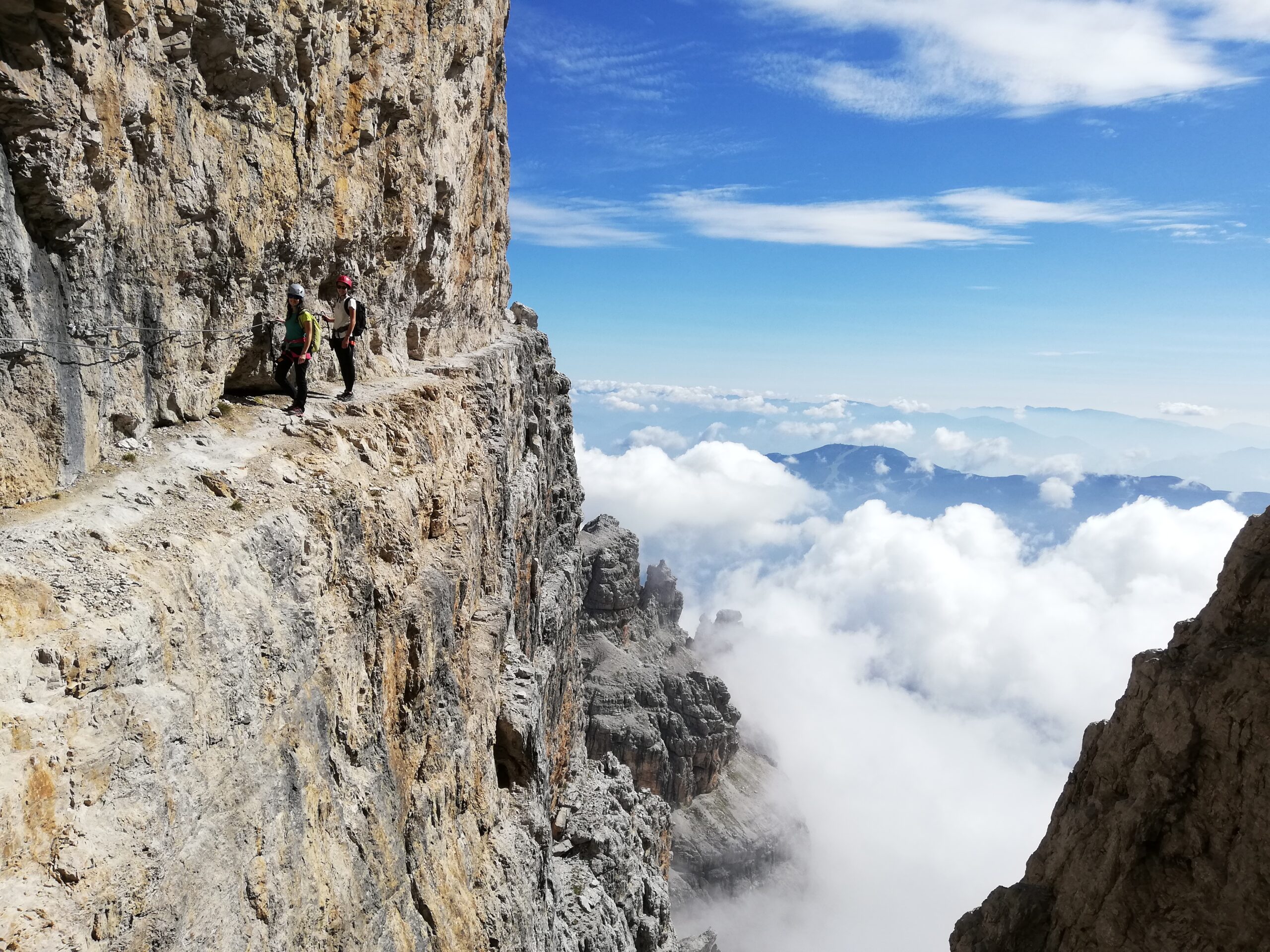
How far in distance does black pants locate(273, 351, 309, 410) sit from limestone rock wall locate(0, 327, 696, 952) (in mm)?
762

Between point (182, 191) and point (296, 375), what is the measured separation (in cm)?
420

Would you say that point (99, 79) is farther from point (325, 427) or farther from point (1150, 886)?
point (1150, 886)

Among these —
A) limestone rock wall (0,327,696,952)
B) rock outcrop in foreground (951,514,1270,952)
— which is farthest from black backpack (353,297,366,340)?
rock outcrop in foreground (951,514,1270,952)

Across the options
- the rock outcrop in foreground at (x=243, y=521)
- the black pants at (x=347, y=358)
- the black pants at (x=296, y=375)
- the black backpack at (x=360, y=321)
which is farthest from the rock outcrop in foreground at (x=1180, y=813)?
the black backpack at (x=360, y=321)

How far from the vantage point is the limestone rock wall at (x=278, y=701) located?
26.3 feet

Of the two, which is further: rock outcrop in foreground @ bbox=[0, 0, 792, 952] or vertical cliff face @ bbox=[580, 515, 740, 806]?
vertical cliff face @ bbox=[580, 515, 740, 806]

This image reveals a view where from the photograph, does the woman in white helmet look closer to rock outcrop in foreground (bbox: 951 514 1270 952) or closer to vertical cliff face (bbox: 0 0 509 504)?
vertical cliff face (bbox: 0 0 509 504)

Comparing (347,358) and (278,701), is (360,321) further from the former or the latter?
(278,701)

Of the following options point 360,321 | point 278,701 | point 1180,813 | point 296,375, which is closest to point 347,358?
point 360,321

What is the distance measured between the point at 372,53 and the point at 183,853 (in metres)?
19.3

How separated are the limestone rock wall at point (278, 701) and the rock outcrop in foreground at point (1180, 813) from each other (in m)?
12.4

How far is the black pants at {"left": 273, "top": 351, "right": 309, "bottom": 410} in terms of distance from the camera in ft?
55.1

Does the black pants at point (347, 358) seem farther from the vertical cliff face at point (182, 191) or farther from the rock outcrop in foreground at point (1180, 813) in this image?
the rock outcrop in foreground at point (1180, 813)

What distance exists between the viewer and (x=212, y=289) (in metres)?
15.3
